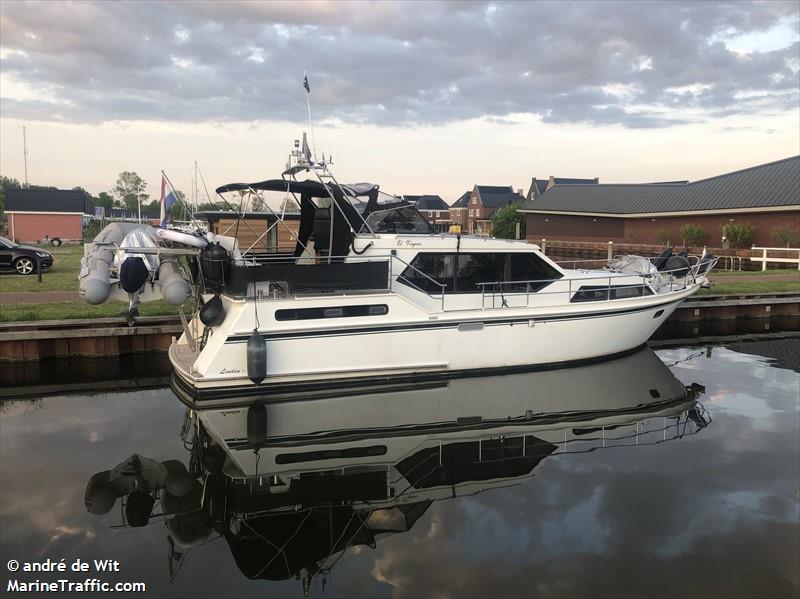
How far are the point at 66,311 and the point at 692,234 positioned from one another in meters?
33.3

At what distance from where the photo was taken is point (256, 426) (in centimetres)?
855

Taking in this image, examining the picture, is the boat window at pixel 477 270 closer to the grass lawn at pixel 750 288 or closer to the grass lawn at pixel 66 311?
the grass lawn at pixel 66 311

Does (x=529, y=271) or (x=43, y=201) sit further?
(x=43, y=201)

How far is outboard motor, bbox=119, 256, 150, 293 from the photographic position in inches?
370

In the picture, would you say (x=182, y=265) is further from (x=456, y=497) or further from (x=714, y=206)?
(x=714, y=206)

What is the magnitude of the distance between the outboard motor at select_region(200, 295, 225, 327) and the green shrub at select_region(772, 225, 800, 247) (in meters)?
29.5

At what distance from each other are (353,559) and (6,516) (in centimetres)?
363

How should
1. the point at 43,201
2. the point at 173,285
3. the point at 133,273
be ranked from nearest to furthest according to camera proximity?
1. the point at 173,285
2. the point at 133,273
3. the point at 43,201

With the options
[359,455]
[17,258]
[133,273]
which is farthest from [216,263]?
[17,258]

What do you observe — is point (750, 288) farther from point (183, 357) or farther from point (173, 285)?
point (173, 285)

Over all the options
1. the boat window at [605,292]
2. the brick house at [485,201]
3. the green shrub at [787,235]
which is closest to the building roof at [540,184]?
the brick house at [485,201]

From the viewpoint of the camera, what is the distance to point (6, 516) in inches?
232

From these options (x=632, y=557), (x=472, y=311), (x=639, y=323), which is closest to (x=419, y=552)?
(x=632, y=557)

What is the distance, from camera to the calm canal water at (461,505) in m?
5.02
